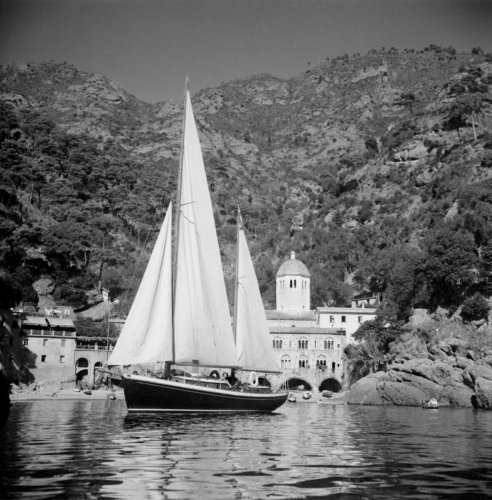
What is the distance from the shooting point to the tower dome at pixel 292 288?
97.8 metres

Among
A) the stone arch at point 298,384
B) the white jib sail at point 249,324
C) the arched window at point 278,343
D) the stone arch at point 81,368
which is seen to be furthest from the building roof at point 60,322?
the white jib sail at point 249,324

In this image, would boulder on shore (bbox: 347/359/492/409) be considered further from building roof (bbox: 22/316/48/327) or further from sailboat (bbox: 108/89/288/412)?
building roof (bbox: 22/316/48/327)

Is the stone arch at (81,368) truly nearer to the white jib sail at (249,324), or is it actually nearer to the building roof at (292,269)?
the building roof at (292,269)

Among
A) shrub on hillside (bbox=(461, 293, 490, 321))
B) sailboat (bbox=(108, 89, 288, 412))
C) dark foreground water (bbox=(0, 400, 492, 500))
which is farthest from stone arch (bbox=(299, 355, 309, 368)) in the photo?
dark foreground water (bbox=(0, 400, 492, 500))

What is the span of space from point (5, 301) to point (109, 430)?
169ft

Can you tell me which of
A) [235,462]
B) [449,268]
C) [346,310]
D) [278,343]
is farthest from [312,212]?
[235,462]

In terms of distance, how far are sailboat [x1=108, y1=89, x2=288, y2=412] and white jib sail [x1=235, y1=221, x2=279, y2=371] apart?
12.0ft

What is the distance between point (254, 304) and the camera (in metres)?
43.7

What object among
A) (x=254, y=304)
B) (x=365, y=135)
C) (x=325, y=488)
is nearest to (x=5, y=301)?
(x=254, y=304)

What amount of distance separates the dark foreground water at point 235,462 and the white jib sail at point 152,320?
499 cm

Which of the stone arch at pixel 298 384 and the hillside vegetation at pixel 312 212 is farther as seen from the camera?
the stone arch at pixel 298 384

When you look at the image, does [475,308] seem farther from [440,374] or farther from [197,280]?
[197,280]

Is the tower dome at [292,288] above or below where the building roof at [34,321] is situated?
above

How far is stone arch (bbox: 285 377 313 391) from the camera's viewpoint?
8933 centimetres
